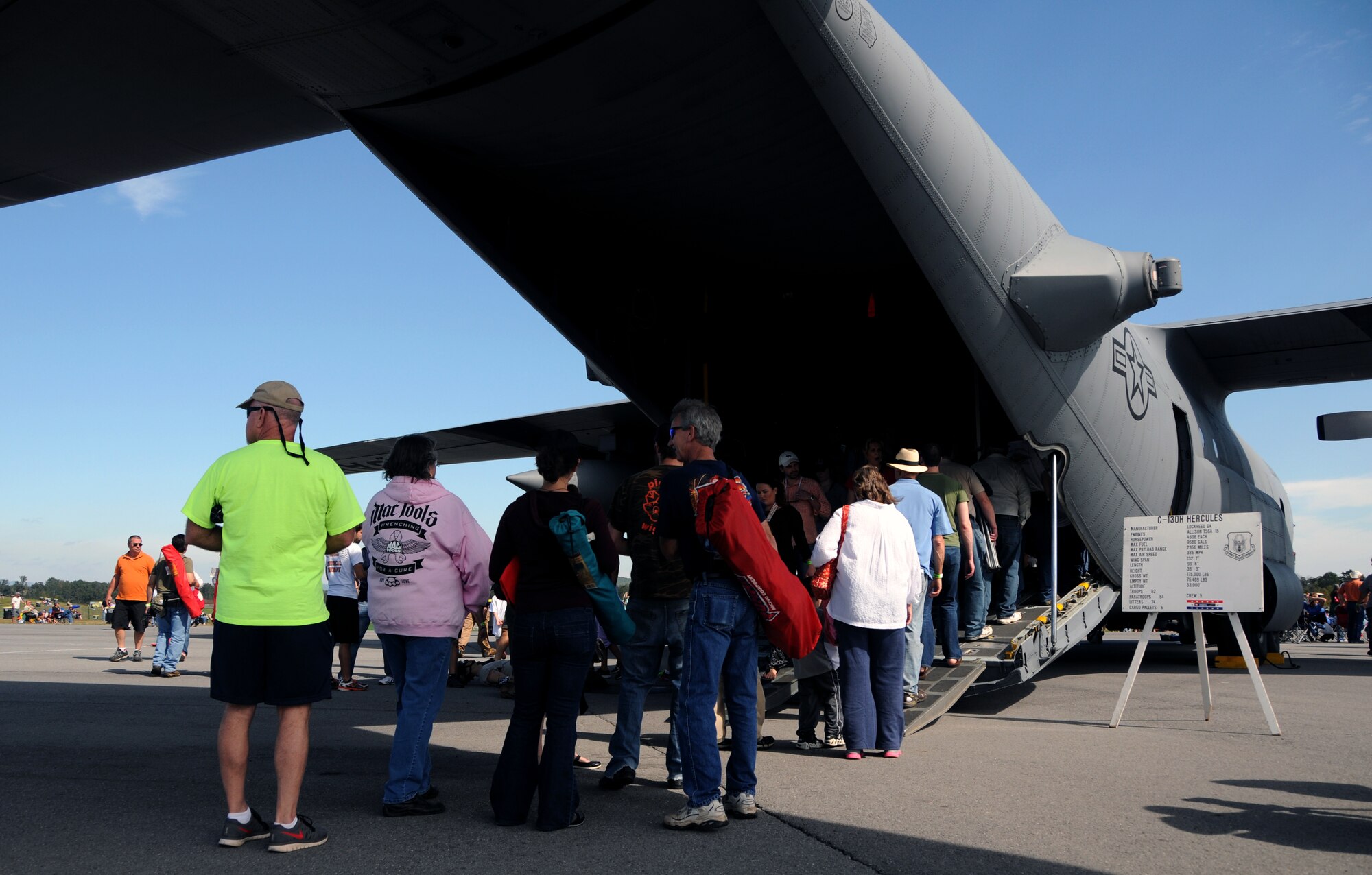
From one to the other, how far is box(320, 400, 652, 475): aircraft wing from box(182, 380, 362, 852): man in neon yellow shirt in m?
10.8

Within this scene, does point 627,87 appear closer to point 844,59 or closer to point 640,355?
point 844,59

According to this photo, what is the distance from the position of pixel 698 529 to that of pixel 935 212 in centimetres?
418

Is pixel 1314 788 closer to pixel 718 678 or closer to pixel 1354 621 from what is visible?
pixel 718 678

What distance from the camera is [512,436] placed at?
1803 cm

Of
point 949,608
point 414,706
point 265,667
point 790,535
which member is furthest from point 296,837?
point 949,608

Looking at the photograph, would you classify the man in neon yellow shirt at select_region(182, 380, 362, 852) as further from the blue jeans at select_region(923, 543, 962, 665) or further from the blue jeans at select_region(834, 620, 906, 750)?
the blue jeans at select_region(923, 543, 962, 665)

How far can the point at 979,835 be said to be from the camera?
12.6 ft

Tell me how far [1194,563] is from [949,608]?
1832 mm

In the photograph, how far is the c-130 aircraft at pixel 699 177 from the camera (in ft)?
21.6

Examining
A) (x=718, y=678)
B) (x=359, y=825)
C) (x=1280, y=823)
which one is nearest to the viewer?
(x=359, y=825)

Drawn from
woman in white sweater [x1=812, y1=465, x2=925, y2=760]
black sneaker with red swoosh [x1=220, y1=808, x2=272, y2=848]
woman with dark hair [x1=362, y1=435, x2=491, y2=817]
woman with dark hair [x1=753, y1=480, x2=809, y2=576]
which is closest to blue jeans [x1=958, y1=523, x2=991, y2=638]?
woman with dark hair [x1=753, y1=480, x2=809, y2=576]

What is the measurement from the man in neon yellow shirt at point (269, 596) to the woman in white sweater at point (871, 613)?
9.83ft

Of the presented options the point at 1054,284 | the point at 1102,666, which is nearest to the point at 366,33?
the point at 1054,284

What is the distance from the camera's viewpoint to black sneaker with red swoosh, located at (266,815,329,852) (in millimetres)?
3557
